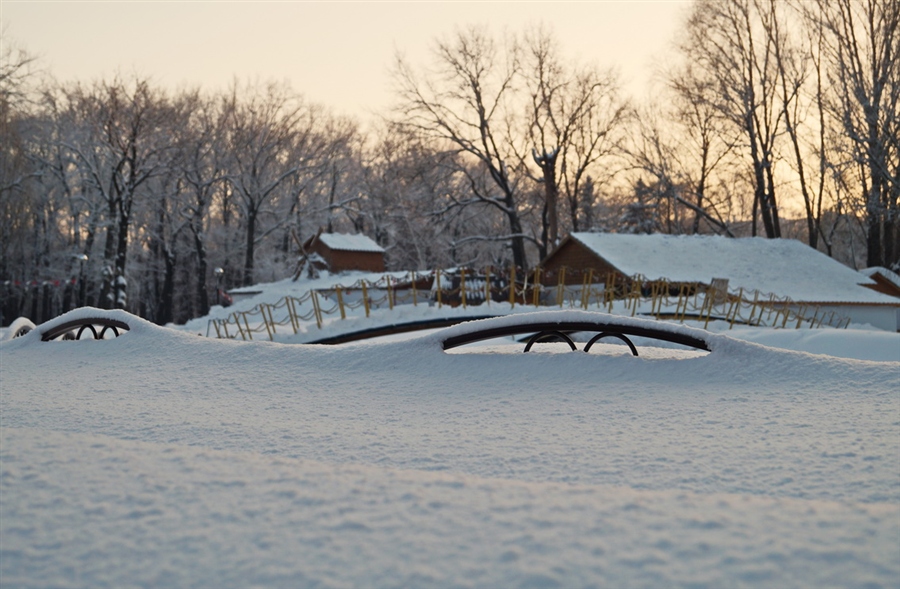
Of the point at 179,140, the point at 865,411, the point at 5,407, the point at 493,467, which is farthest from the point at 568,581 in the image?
the point at 179,140

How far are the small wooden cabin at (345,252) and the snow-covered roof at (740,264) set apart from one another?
18679mm

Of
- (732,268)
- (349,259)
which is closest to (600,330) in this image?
(732,268)

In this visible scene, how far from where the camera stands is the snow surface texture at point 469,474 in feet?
7.88

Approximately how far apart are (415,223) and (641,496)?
44085 mm

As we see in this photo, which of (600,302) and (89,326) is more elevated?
(600,302)

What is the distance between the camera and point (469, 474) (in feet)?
11.0

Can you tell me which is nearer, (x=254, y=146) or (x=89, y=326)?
(x=89, y=326)

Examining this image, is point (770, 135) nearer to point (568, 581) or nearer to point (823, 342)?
point (823, 342)

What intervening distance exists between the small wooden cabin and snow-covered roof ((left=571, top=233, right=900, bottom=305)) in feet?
61.3

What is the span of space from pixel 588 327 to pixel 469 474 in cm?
267

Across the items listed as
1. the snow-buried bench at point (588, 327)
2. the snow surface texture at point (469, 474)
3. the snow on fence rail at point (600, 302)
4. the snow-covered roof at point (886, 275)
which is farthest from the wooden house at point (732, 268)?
the snow surface texture at point (469, 474)

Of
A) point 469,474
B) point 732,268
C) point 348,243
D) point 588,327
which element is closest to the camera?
point 469,474

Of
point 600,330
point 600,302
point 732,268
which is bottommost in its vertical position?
point 600,330

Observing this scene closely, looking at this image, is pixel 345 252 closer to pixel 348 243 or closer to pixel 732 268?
A: pixel 348 243
